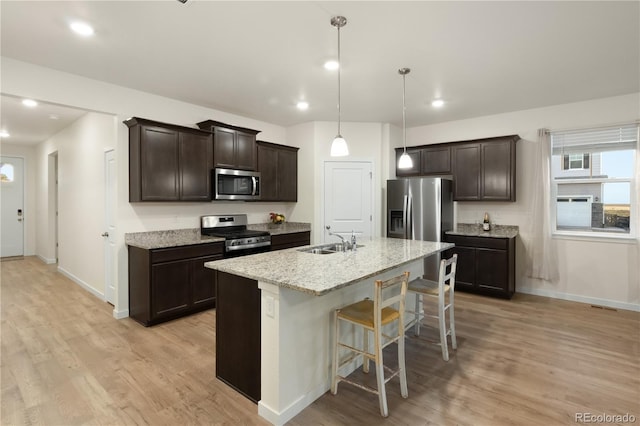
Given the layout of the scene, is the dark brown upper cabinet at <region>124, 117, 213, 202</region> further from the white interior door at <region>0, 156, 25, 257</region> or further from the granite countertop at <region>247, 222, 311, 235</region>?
the white interior door at <region>0, 156, 25, 257</region>

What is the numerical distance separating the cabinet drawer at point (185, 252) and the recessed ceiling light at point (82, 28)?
6.79 ft

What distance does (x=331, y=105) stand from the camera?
184 inches

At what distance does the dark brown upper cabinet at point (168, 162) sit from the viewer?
3.76 metres

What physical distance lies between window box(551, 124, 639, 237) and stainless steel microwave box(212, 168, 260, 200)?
440 cm

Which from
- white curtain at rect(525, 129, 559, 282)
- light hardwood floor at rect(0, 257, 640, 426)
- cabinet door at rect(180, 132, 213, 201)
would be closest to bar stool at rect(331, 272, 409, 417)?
light hardwood floor at rect(0, 257, 640, 426)

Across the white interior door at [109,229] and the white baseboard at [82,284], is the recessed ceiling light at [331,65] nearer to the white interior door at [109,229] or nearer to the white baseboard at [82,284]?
the white interior door at [109,229]

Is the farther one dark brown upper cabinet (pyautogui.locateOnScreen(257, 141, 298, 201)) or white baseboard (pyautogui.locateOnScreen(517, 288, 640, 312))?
dark brown upper cabinet (pyautogui.locateOnScreen(257, 141, 298, 201))

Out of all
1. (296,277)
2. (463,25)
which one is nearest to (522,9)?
(463,25)

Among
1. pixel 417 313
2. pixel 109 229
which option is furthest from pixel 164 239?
pixel 417 313

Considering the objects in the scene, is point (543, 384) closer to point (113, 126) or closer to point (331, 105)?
point (331, 105)

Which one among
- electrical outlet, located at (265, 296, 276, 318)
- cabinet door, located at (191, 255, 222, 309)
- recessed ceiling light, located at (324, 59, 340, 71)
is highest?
recessed ceiling light, located at (324, 59, 340, 71)

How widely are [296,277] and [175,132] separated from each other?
293 cm

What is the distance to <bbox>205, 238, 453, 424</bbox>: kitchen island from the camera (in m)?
2.02

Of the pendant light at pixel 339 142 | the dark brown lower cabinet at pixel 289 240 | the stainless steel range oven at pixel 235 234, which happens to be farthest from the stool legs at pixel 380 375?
the dark brown lower cabinet at pixel 289 240
